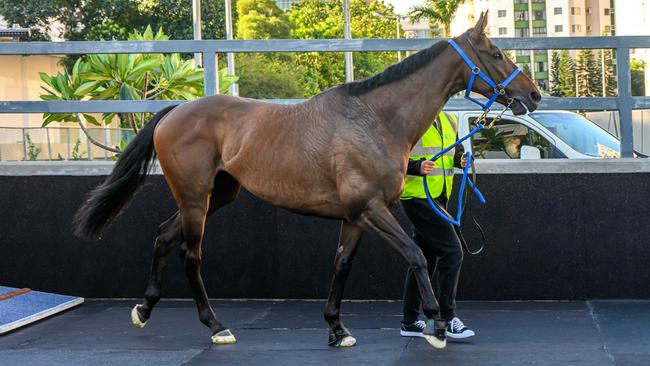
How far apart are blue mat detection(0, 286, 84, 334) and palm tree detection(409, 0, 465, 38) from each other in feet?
261

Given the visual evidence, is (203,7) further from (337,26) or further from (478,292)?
(478,292)

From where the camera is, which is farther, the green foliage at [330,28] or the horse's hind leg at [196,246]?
the green foliage at [330,28]

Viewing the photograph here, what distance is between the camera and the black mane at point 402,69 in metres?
7.25

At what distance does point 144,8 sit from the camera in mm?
49844

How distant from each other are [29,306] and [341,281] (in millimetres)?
2941

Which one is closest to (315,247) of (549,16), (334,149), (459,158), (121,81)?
(459,158)

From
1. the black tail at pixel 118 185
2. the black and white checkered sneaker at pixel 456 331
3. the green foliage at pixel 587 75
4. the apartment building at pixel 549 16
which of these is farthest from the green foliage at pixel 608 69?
the apartment building at pixel 549 16

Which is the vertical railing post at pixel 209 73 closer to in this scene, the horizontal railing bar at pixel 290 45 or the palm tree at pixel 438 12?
the horizontal railing bar at pixel 290 45

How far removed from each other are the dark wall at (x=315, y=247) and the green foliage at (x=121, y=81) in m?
1.18

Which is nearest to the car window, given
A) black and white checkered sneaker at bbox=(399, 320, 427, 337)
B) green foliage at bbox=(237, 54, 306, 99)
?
black and white checkered sneaker at bbox=(399, 320, 427, 337)

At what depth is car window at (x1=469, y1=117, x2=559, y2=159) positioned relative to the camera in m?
11.1

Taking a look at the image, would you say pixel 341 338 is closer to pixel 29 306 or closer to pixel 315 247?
pixel 315 247

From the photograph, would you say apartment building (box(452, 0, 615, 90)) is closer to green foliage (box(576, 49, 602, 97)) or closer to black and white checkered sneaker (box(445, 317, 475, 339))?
green foliage (box(576, 49, 602, 97))

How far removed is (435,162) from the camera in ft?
24.5
